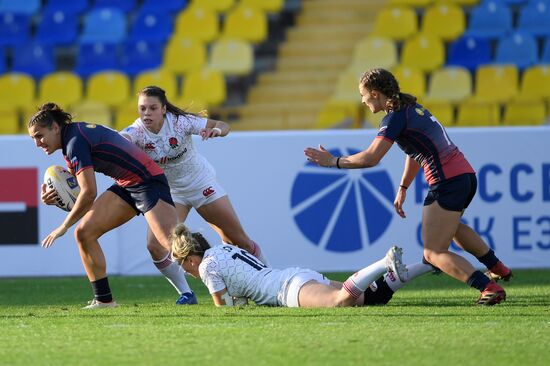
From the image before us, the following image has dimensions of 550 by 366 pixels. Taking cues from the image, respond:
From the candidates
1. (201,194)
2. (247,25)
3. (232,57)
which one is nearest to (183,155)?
(201,194)

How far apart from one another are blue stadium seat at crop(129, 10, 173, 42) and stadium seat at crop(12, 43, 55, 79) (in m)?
1.41

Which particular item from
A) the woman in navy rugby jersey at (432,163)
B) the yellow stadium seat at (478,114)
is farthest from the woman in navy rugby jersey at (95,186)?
the yellow stadium seat at (478,114)

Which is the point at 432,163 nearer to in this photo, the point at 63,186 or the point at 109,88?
the point at 63,186

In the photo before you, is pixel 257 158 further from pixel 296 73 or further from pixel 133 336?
pixel 296 73

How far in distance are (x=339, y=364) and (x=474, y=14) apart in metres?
12.5

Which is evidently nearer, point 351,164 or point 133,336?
point 133,336

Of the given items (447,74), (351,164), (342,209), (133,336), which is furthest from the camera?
(447,74)

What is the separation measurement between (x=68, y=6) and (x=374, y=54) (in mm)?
5511

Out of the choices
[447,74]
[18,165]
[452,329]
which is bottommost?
[452,329]

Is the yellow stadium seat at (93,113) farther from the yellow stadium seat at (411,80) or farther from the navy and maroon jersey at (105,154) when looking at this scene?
the navy and maroon jersey at (105,154)

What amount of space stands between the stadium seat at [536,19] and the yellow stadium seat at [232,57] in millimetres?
4210

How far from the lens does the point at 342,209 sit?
38.9 ft

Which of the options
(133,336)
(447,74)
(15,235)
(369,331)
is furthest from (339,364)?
(447,74)

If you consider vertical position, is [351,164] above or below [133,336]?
above
